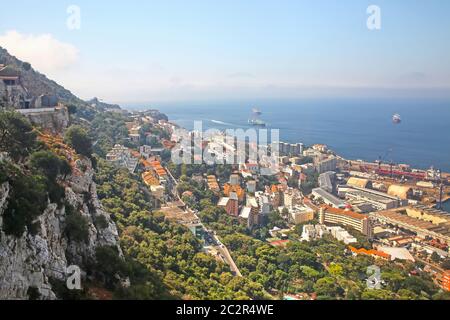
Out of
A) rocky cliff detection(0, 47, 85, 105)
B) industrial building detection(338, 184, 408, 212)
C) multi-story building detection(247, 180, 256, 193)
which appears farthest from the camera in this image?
industrial building detection(338, 184, 408, 212)

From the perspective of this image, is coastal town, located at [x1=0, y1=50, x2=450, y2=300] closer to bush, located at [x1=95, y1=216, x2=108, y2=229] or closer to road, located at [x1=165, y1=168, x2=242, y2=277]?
road, located at [x1=165, y1=168, x2=242, y2=277]

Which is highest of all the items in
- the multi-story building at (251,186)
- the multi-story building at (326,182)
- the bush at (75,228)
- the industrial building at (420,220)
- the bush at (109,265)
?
the bush at (75,228)

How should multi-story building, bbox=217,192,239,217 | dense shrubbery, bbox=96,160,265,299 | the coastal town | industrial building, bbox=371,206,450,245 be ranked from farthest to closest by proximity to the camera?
multi-story building, bbox=217,192,239,217, industrial building, bbox=371,206,450,245, the coastal town, dense shrubbery, bbox=96,160,265,299

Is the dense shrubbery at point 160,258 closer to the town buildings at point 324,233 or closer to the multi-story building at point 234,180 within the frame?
the town buildings at point 324,233

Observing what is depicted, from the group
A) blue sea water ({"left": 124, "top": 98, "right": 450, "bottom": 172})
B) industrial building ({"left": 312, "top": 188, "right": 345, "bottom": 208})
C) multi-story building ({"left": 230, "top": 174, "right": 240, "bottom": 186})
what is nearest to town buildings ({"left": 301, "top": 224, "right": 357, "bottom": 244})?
industrial building ({"left": 312, "top": 188, "right": 345, "bottom": 208})

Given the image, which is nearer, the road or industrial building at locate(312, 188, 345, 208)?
the road

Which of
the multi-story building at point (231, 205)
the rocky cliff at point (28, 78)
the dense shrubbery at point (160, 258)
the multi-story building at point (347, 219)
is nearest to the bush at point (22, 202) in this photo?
the dense shrubbery at point (160, 258)

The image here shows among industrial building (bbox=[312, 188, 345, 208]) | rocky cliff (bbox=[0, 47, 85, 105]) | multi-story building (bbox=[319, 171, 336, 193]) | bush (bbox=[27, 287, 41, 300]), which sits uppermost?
rocky cliff (bbox=[0, 47, 85, 105])

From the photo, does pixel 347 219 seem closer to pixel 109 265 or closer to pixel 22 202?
pixel 109 265
